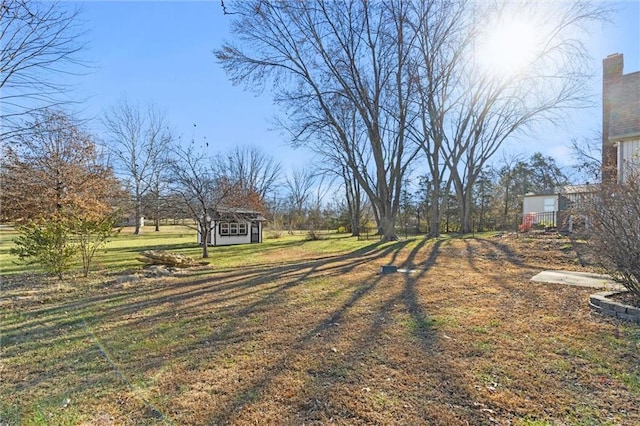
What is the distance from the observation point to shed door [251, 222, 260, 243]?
77.4ft

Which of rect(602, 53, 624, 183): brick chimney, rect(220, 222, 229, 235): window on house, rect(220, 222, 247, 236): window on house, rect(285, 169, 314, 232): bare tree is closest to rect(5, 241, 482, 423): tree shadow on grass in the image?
rect(602, 53, 624, 183): brick chimney

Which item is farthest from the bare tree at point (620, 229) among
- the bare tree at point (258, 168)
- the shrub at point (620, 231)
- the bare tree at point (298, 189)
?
the bare tree at point (298, 189)

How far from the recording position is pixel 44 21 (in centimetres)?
467

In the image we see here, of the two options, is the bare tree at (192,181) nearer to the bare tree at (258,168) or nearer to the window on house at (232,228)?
the window on house at (232,228)

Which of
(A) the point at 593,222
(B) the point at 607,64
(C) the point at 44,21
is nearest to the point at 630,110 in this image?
(B) the point at 607,64

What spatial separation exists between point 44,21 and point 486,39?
15580 millimetres

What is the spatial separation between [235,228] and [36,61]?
17.9 metres

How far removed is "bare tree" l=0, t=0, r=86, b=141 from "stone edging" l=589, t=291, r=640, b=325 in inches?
326

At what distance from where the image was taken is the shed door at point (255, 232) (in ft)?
77.4

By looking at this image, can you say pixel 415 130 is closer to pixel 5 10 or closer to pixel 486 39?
pixel 486 39

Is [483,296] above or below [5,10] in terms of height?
below

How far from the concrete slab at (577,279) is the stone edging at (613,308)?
922mm

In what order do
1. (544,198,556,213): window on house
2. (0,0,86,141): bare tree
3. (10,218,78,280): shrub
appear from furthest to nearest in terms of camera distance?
(544,198,556,213): window on house, (10,218,78,280): shrub, (0,0,86,141): bare tree

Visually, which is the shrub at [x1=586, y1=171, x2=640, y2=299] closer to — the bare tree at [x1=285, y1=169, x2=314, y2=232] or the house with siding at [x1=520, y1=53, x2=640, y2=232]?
the house with siding at [x1=520, y1=53, x2=640, y2=232]
